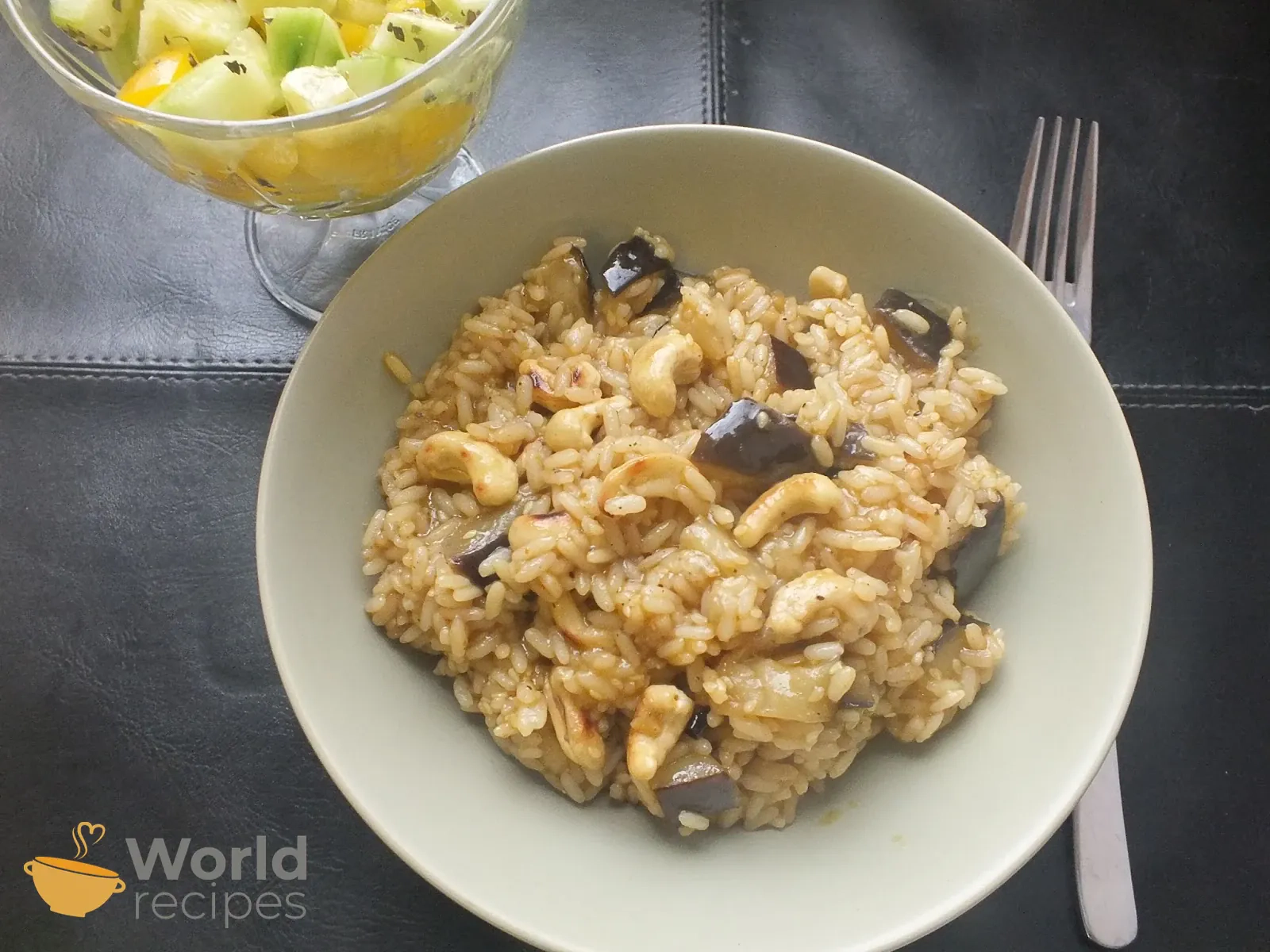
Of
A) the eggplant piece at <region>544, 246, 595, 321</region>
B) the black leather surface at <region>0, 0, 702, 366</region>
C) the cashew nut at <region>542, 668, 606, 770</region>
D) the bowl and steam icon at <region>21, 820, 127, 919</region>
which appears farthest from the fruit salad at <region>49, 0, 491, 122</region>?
the bowl and steam icon at <region>21, 820, 127, 919</region>

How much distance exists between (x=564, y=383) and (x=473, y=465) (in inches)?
8.0

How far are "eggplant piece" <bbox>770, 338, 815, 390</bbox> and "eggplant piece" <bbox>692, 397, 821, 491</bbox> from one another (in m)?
0.12

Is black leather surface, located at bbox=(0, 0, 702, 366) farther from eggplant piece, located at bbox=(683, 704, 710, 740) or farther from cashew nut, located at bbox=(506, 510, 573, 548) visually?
eggplant piece, located at bbox=(683, 704, 710, 740)

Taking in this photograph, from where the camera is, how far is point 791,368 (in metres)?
1.54

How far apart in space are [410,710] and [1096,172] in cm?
171

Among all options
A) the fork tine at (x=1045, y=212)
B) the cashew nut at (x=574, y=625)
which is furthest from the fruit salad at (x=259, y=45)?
the fork tine at (x=1045, y=212)

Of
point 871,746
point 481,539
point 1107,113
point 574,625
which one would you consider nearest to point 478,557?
point 481,539

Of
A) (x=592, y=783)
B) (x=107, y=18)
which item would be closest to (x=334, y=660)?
(x=592, y=783)

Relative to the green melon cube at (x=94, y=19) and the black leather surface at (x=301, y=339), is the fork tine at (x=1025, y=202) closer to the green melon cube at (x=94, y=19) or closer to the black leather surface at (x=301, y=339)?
the black leather surface at (x=301, y=339)

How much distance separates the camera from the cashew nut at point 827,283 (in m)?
1.64

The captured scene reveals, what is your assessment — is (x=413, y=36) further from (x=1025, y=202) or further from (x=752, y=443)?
(x=1025, y=202)

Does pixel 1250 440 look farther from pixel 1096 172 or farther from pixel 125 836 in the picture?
pixel 125 836

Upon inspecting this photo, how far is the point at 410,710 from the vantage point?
145 cm

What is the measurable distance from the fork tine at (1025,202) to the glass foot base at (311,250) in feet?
3.62
